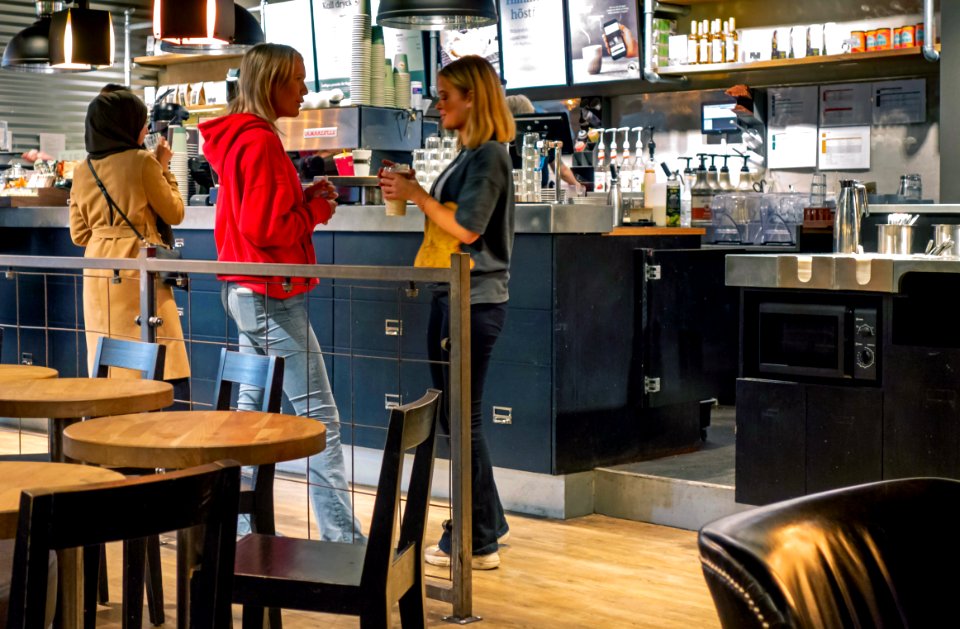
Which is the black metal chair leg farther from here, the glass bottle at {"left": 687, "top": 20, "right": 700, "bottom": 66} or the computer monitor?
the glass bottle at {"left": 687, "top": 20, "right": 700, "bottom": 66}

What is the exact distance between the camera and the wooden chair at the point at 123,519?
1779mm

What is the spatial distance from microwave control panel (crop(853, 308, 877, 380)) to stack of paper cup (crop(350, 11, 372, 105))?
305cm

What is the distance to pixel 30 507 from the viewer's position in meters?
1.76

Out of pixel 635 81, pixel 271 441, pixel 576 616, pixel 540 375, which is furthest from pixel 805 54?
pixel 271 441

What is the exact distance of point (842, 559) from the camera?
161 cm

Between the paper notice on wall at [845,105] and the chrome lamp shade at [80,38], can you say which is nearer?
the paper notice on wall at [845,105]

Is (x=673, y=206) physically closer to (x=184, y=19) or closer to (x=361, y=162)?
(x=361, y=162)

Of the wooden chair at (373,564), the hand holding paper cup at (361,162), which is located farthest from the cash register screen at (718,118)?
the wooden chair at (373,564)

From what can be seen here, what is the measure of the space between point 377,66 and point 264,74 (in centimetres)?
247

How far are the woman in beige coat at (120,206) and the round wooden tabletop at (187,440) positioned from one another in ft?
6.46

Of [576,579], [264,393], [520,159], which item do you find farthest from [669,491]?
[264,393]

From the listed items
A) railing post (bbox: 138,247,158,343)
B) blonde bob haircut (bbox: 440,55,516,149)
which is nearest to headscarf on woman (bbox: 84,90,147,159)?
railing post (bbox: 138,247,158,343)

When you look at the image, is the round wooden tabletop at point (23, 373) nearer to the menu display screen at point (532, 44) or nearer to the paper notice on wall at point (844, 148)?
the paper notice on wall at point (844, 148)

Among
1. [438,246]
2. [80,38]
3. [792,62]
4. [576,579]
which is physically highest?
[80,38]
